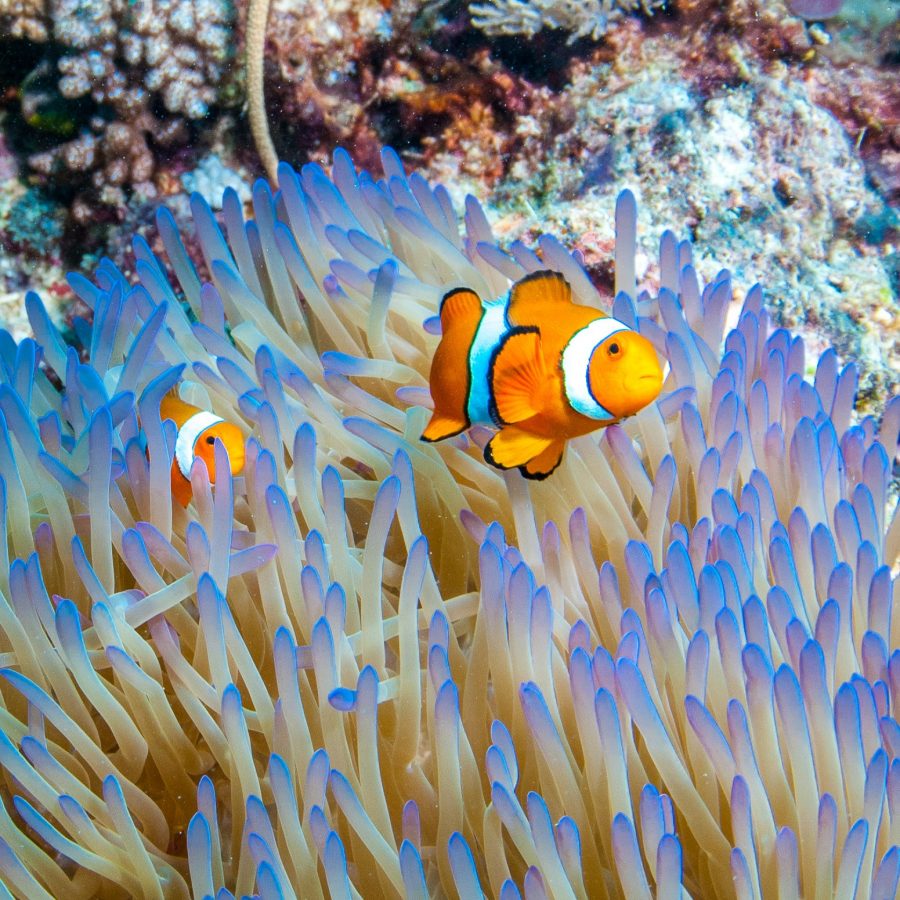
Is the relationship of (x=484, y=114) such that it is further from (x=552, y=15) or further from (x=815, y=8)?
(x=815, y=8)

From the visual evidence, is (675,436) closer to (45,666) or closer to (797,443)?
(797,443)

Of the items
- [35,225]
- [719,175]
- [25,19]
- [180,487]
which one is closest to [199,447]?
[180,487]

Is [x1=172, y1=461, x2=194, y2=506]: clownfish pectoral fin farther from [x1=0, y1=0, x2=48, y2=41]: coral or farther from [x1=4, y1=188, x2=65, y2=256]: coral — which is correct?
[x1=0, y1=0, x2=48, y2=41]: coral

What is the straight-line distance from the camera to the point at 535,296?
1282 millimetres

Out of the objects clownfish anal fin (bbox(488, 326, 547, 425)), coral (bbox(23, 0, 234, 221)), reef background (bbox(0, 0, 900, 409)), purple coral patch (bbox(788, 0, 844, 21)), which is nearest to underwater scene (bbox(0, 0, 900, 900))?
clownfish anal fin (bbox(488, 326, 547, 425))

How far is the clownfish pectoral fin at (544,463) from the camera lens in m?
1.29

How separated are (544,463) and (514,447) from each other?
6 centimetres

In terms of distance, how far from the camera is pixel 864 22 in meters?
3.23

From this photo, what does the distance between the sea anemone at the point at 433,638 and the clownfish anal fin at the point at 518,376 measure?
0.18 meters

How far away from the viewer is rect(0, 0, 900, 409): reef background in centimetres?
255

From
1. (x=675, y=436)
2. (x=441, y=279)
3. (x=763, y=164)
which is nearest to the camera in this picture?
(x=675, y=436)

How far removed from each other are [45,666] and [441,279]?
3.55ft

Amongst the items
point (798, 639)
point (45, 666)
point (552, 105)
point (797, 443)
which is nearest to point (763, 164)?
point (552, 105)

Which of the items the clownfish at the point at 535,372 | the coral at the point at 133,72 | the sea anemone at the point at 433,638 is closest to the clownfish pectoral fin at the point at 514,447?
the clownfish at the point at 535,372
